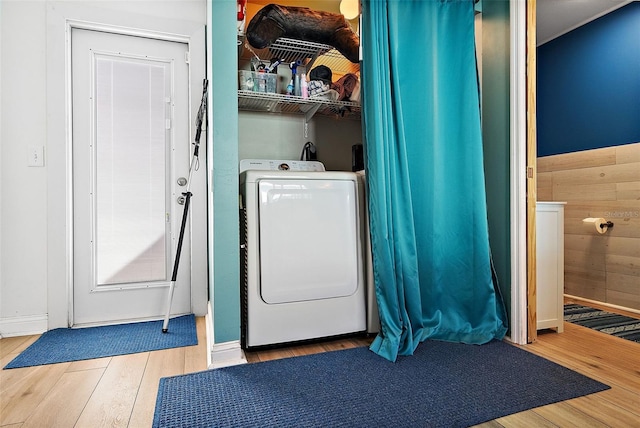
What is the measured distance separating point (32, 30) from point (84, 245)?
1325mm

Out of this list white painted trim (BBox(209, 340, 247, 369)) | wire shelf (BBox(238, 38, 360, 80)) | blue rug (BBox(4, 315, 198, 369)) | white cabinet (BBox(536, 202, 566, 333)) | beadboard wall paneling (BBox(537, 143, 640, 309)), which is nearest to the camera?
white painted trim (BBox(209, 340, 247, 369))

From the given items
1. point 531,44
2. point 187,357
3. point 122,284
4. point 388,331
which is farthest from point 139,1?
point 388,331

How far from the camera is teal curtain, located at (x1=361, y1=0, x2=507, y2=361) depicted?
1820 millimetres

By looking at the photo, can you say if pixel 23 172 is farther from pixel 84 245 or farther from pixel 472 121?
pixel 472 121

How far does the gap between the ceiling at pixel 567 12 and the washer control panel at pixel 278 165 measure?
232cm

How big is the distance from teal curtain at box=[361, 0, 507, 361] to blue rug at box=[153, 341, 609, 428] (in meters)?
0.25

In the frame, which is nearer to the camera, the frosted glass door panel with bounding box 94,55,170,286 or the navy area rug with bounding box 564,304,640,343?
the navy area rug with bounding box 564,304,640,343

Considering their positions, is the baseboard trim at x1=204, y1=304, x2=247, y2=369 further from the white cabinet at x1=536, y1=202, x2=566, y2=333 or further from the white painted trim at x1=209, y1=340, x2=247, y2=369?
the white cabinet at x1=536, y1=202, x2=566, y2=333

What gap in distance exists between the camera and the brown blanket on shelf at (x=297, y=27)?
1933 millimetres

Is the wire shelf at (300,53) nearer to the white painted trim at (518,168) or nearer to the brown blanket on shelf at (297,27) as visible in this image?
the brown blanket on shelf at (297,27)

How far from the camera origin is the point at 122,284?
7.54 ft

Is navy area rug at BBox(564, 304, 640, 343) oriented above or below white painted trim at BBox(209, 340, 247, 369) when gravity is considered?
below

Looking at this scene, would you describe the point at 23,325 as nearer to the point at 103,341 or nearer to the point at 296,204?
the point at 103,341

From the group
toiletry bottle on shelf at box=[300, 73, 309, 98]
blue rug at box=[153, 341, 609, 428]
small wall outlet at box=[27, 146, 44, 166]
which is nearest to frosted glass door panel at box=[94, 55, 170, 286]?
small wall outlet at box=[27, 146, 44, 166]
